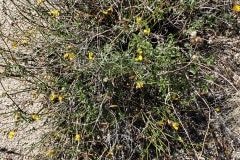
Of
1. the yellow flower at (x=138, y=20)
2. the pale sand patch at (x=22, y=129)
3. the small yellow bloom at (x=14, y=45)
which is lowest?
the pale sand patch at (x=22, y=129)

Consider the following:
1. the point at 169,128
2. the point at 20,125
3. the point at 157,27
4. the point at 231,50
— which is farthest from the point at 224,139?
the point at 20,125

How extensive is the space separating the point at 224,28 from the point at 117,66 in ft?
3.24

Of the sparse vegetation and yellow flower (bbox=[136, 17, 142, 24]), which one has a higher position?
yellow flower (bbox=[136, 17, 142, 24])

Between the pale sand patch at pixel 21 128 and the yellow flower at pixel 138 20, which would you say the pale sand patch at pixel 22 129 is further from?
the yellow flower at pixel 138 20

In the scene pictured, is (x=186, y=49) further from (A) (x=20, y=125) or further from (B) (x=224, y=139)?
(A) (x=20, y=125)

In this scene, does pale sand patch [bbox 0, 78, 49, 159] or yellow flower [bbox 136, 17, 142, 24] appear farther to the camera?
pale sand patch [bbox 0, 78, 49, 159]

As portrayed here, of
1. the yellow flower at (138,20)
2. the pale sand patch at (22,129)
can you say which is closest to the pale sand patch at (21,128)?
the pale sand patch at (22,129)

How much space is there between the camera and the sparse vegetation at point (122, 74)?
8.56 feet

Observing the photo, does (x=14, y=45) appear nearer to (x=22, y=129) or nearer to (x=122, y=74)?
(x=22, y=129)

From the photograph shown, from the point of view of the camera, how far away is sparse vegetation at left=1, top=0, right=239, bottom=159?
8.56 feet

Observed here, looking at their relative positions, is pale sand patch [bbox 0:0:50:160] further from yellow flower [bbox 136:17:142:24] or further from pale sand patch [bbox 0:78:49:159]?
yellow flower [bbox 136:17:142:24]

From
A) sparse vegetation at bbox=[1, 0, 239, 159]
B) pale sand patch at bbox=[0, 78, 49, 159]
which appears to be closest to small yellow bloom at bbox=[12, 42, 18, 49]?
sparse vegetation at bbox=[1, 0, 239, 159]

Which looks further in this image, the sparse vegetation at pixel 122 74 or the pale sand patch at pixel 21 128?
the pale sand patch at pixel 21 128

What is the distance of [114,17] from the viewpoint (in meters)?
2.94
